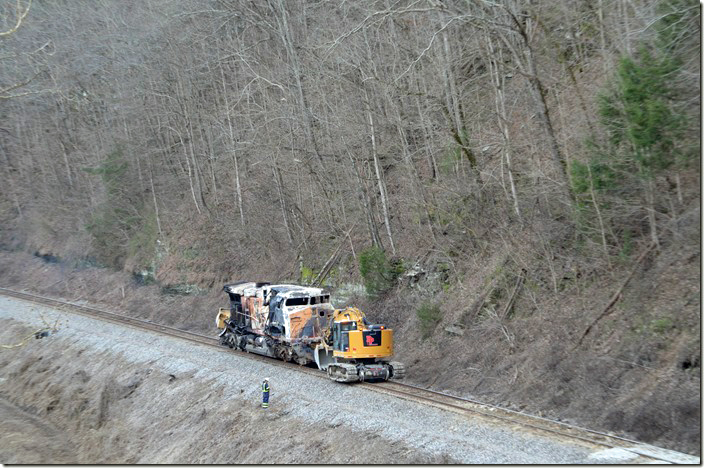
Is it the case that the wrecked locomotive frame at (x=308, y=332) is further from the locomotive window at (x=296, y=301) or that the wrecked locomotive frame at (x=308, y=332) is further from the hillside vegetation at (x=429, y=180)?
the hillside vegetation at (x=429, y=180)

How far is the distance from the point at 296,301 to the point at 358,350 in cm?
413

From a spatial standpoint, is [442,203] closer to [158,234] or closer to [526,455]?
[526,455]

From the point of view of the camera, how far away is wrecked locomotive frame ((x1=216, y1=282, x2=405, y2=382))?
64.5ft

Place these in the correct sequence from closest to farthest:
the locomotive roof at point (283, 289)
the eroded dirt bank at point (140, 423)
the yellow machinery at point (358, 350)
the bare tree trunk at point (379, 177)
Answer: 1. the eroded dirt bank at point (140, 423)
2. the yellow machinery at point (358, 350)
3. the locomotive roof at point (283, 289)
4. the bare tree trunk at point (379, 177)

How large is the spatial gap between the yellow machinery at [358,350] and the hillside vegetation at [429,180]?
1.41 meters

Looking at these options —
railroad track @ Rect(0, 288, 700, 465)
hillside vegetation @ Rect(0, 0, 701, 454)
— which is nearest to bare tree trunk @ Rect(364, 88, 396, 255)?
hillside vegetation @ Rect(0, 0, 701, 454)

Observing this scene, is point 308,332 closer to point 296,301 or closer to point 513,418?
point 296,301

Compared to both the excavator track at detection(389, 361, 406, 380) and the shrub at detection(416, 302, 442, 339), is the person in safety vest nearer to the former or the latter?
the excavator track at detection(389, 361, 406, 380)

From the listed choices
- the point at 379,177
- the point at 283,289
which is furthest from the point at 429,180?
the point at 283,289

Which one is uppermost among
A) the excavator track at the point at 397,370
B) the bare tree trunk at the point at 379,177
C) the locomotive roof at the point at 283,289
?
the bare tree trunk at the point at 379,177

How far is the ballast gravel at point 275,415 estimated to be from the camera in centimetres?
1345

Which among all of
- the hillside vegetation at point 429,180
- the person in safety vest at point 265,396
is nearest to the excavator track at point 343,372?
the person in safety vest at point 265,396

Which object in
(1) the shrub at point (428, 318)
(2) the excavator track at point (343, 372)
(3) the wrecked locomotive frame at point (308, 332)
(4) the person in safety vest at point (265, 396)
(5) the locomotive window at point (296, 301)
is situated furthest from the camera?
(5) the locomotive window at point (296, 301)

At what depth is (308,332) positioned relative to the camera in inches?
880
